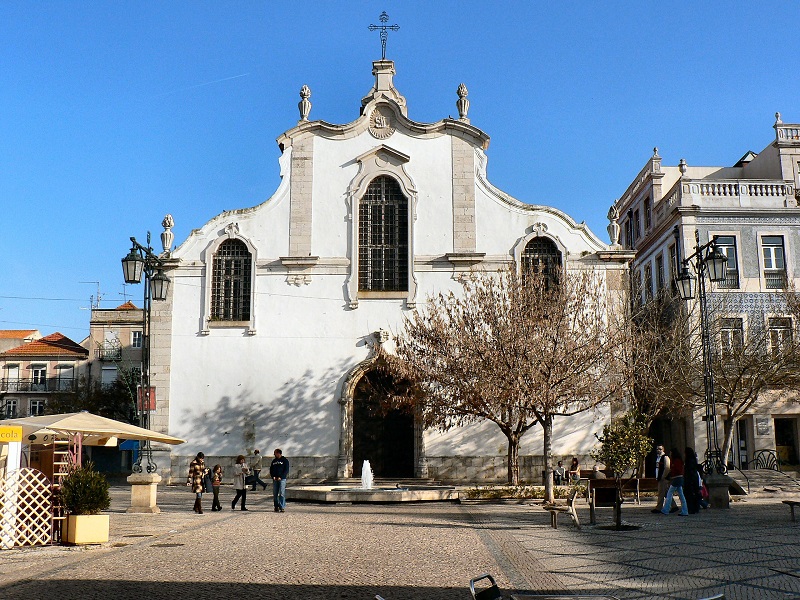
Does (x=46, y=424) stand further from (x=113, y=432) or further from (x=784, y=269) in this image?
(x=784, y=269)

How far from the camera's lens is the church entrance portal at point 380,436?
2912 centimetres

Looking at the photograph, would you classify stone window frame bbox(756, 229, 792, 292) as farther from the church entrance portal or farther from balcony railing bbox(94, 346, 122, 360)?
balcony railing bbox(94, 346, 122, 360)

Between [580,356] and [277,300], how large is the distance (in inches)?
452

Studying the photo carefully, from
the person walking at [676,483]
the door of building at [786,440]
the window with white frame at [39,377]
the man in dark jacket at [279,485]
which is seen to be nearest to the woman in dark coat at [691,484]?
the person walking at [676,483]

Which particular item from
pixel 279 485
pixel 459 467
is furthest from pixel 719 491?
pixel 459 467

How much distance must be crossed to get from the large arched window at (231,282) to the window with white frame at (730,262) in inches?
711

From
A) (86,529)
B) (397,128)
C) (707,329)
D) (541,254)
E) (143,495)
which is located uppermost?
(397,128)

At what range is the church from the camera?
2888 centimetres

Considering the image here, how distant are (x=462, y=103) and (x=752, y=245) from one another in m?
12.6

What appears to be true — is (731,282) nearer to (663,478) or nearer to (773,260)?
(773,260)

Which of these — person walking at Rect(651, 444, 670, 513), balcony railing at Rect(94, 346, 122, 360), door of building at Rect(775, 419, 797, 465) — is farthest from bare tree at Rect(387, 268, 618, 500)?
balcony railing at Rect(94, 346, 122, 360)

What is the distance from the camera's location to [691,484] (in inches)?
714

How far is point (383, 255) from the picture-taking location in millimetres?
30172

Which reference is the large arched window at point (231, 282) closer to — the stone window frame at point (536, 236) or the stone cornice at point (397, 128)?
the stone cornice at point (397, 128)
